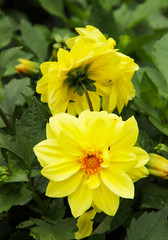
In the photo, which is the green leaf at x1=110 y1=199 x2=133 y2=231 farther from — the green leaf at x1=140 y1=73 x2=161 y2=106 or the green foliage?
the green leaf at x1=140 y1=73 x2=161 y2=106

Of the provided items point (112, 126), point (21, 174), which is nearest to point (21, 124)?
point (21, 174)

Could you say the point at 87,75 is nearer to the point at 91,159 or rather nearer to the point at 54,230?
the point at 91,159

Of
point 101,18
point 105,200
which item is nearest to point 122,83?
point 105,200

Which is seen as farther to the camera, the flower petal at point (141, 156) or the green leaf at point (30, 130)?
the green leaf at point (30, 130)

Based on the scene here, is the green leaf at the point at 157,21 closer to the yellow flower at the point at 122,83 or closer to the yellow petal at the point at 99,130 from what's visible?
the yellow flower at the point at 122,83

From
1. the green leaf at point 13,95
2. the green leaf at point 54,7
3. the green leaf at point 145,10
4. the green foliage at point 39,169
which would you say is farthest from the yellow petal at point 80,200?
the green leaf at point 54,7

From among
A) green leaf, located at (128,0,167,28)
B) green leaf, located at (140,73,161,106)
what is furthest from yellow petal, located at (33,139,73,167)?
green leaf, located at (128,0,167,28)
